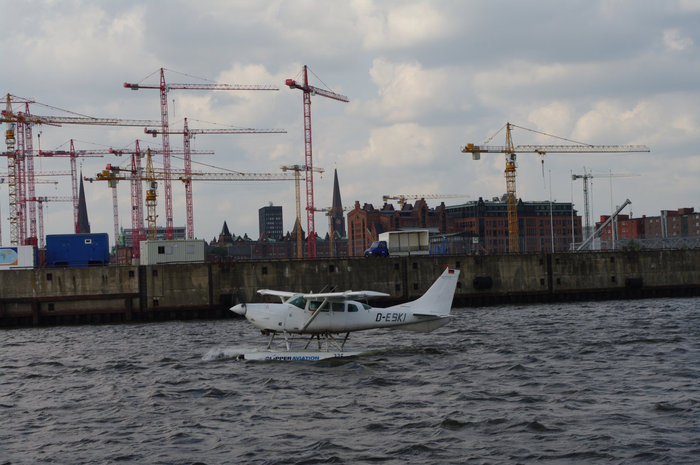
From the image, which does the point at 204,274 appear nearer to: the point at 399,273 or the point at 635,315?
the point at 399,273

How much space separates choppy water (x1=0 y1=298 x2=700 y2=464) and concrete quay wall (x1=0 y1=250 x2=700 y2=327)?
2131 centimetres

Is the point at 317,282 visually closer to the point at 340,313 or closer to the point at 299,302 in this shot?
the point at 340,313

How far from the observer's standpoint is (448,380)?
29391 millimetres

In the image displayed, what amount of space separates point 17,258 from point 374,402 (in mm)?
53255

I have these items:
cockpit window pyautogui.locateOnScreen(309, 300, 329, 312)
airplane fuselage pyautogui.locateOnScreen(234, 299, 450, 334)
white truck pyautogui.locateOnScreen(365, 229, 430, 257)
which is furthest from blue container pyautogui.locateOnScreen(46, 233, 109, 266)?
cockpit window pyautogui.locateOnScreen(309, 300, 329, 312)

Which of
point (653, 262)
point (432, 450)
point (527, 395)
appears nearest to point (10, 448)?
point (432, 450)

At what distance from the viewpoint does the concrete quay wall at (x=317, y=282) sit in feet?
212

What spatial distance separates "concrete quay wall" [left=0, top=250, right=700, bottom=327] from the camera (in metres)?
64.7

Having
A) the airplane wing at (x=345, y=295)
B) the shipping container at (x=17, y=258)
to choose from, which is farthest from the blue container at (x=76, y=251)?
the airplane wing at (x=345, y=295)

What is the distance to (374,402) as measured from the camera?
26.0 m

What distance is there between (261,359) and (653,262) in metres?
56.1

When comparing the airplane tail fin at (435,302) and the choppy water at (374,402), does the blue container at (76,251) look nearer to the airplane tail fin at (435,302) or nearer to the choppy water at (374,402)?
the choppy water at (374,402)

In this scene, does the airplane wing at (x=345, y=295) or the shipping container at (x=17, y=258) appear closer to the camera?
the airplane wing at (x=345, y=295)

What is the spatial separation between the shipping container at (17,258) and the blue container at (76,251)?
12.6 ft
